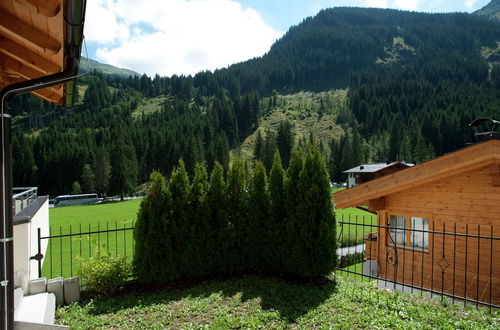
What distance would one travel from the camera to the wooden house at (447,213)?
7879mm

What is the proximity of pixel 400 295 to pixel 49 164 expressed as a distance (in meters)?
86.2

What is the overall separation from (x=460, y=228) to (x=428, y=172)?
5.67ft

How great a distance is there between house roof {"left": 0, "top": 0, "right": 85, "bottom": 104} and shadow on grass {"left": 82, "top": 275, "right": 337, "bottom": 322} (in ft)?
13.8

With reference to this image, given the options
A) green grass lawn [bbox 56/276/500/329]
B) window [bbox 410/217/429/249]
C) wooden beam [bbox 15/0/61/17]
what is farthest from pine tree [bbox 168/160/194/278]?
window [bbox 410/217/429/249]

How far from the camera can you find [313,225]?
7.10 m

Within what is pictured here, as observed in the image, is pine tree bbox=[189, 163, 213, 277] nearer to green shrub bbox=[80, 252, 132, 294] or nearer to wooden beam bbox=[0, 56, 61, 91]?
green shrub bbox=[80, 252, 132, 294]

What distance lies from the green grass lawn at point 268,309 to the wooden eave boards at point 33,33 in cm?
387

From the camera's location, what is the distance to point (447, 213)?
884 cm

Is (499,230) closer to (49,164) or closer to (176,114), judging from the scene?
(49,164)

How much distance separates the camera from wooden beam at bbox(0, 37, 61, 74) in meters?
3.11

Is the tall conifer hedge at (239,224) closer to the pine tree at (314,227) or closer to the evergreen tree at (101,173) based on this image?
the pine tree at (314,227)

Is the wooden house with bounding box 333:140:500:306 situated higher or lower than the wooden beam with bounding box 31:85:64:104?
lower

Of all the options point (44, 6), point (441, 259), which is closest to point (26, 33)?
point (44, 6)

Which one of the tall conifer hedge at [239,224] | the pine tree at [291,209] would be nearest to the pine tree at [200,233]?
the tall conifer hedge at [239,224]
